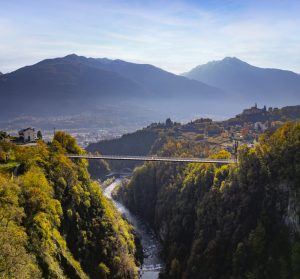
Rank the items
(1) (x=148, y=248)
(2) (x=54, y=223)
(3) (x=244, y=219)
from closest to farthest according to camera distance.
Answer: (2) (x=54, y=223) → (3) (x=244, y=219) → (1) (x=148, y=248)

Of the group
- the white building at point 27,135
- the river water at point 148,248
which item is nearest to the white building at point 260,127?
the river water at point 148,248

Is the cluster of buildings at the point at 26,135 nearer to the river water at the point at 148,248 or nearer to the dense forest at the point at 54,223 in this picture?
the dense forest at the point at 54,223

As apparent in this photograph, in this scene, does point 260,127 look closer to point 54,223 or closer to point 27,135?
point 27,135

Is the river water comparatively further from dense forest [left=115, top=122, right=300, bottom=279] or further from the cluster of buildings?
the cluster of buildings

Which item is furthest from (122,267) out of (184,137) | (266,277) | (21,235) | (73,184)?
(184,137)

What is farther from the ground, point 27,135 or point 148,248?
point 27,135

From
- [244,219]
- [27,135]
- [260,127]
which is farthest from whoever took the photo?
[260,127]

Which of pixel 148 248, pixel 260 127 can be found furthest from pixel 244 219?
pixel 260 127

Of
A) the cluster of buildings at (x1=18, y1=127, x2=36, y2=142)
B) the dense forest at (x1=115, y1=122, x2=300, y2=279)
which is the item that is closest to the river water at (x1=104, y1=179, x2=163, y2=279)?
the dense forest at (x1=115, y1=122, x2=300, y2=279)
